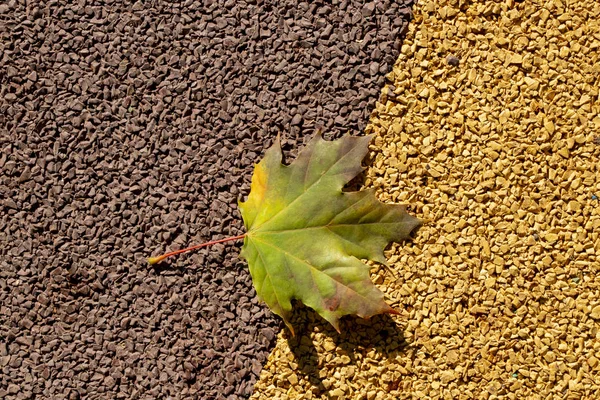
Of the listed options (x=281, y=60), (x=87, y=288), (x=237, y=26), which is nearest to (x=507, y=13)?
(x=281, y=60)

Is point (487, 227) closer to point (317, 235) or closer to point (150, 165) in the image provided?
point (317, 235)

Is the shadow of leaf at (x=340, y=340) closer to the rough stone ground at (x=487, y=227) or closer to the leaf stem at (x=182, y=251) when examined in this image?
the rough stone ground at (x=487, y=227)

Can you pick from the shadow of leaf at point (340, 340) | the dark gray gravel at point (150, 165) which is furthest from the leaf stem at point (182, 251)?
the shadow of leaf at point (340, 340)

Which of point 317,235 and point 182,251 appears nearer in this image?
point 317,235

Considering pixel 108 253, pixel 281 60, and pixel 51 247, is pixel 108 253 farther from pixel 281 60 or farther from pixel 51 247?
pixel 281 60

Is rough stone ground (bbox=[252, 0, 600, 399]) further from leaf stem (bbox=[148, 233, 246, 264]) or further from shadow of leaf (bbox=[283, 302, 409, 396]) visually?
leaf stem (bbox=[148, 233, 246, 264])

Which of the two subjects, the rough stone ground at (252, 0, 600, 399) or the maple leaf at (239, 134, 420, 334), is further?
the rough stone ground at (252, 0, 600, 399)

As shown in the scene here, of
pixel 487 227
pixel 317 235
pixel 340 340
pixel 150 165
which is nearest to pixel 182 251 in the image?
pixel 150 165

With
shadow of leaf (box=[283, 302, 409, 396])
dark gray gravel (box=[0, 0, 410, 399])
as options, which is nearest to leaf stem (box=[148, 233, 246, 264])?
dark gray gravel (box=[0, 0, 410, 399])
